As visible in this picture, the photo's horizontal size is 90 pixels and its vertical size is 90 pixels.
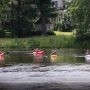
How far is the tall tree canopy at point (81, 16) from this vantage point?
10288 centimetres

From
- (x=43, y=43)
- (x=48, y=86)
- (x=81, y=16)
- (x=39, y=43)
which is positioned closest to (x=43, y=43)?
(x=43, y=43)

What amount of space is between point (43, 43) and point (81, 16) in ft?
29.2

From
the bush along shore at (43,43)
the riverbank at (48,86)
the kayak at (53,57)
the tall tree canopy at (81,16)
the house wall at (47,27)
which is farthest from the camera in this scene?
the house wall at (47,27)

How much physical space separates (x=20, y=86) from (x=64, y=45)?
65475 mm

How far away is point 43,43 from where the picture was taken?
10531 cm

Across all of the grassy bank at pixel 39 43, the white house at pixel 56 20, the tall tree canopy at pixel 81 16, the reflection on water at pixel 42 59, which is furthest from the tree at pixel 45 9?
the reflection on water at pixel 42 59

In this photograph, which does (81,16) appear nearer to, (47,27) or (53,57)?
(53,57)

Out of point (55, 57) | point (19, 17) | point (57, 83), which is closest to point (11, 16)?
point (19, 17)

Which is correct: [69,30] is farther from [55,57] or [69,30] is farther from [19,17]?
[55,57]

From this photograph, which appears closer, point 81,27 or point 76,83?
point 76,83

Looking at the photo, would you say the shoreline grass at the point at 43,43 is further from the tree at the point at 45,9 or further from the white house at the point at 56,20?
the white house at the point at 56,20

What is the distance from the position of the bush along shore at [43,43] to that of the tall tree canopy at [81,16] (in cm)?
200

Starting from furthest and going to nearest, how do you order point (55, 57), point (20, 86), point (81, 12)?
point (81, 12) < point (55, 57) < point (20, 86)

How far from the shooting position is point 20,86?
39.1 metres
